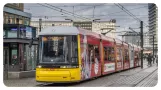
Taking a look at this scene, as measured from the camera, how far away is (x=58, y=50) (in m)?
16.9

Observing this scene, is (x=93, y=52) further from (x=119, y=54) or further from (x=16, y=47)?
(x=119, y=54)

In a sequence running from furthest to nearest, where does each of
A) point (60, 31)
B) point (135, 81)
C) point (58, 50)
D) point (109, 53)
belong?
point (109, 53)
point (135, 81)
point (60, 31)
point (58, 50)

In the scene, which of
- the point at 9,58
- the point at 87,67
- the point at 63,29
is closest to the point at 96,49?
the point at 87,67

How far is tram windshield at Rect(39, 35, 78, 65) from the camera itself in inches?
664

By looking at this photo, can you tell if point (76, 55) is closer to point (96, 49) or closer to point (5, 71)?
point (96, 49)

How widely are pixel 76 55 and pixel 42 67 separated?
5.07 feet

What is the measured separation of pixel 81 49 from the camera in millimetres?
17875

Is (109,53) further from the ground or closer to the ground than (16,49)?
closer to the ground

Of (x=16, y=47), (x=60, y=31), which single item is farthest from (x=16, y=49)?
(x=60, y=31)

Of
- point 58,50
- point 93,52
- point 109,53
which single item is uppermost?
point 58,50

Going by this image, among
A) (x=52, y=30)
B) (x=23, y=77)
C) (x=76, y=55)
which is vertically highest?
(x=52, y=30)

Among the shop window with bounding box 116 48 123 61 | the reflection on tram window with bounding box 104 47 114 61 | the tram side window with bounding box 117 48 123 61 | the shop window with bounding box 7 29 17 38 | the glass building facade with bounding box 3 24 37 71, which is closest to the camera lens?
the glass building facade with bounding box 3 24 37 71

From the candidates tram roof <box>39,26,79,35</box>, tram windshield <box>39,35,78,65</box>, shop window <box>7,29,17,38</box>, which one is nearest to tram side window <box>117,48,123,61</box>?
shop window <box>7,29,17,38</box>

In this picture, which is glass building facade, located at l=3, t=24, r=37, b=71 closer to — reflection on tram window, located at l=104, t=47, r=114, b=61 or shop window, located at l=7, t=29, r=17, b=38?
shop window, located at l=7, t=29, r=17, b=38
